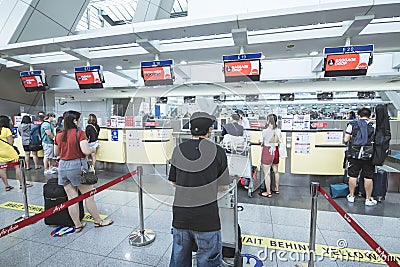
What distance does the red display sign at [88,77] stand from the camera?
5.50 m

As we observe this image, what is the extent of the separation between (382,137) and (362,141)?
23cm

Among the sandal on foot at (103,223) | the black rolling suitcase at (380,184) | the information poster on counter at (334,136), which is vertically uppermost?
the information poster on counter at (334,136)

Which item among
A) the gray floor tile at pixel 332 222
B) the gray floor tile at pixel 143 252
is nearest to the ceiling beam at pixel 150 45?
the gray floor tile at pixel 143 252

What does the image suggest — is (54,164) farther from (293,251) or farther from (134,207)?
(293,251)

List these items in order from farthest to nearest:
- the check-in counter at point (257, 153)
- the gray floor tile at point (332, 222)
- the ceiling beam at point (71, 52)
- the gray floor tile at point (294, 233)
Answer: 1. the ceiling beam at point (71, 52)
2. the check-in counter at point (257, 153)
3. the gray floor tile at point (332, 222)
4. the gray floor tile at point (294, 233)

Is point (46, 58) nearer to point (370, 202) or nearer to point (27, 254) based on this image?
point (27, 254)

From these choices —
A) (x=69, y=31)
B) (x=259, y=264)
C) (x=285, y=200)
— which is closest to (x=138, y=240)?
(x=259, y=264)

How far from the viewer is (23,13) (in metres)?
5.58

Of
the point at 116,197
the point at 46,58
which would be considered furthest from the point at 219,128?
the point at 46,58

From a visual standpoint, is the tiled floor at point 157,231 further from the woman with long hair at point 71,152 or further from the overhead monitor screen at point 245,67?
the overhead monitor screen at point 245,67

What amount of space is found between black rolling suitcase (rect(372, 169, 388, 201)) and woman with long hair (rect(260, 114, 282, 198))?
1.36m

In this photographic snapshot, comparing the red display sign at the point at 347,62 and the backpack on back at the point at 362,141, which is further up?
the red display sign at the point at 347,62

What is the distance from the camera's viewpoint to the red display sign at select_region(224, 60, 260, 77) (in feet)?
14.1

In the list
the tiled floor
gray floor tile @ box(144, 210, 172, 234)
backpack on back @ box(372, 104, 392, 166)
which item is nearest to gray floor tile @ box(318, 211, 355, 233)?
the tiled floor
